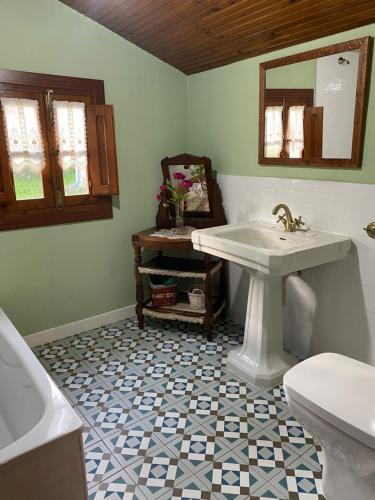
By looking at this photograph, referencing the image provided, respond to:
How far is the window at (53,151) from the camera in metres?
2.43

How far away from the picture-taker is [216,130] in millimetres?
2902

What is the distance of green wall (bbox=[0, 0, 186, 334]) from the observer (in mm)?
2449

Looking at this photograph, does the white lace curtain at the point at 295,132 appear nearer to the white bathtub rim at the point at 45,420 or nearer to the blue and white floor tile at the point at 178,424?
the blue and white floor tile at the point at 178,424

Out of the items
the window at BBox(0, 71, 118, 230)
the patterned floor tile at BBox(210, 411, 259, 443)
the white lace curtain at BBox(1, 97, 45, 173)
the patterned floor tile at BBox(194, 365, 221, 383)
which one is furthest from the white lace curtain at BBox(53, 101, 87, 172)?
the patterned floor tile at BBox(210, 411, 259, 443)

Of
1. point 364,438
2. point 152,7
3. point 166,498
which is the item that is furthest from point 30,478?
point 152,7

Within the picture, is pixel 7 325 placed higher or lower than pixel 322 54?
lower

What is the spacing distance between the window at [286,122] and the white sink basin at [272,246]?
467 mm

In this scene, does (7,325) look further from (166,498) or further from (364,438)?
(364,438)

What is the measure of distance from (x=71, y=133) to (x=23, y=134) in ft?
1.03

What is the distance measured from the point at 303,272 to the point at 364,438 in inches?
51.7

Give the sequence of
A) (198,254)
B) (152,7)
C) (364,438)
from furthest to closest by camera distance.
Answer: (198,254)
(152,7)
(364,438)

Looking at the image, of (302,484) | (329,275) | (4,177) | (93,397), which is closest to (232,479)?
(302,484)

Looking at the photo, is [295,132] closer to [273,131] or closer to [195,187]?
[273,131]

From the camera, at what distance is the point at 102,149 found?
2734mm
